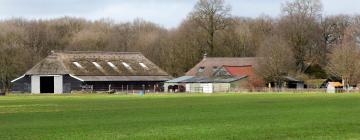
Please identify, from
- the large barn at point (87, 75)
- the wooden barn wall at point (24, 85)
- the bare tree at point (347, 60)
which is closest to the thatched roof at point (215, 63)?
the large barn at point (87, 75)

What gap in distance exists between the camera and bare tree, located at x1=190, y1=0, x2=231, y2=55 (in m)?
126

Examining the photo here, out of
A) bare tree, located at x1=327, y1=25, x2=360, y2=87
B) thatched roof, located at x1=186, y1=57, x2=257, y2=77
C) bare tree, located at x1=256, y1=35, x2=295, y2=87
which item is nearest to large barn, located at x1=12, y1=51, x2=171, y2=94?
thatched roof, located at x1=186, y1=57, x2=257, y2=77

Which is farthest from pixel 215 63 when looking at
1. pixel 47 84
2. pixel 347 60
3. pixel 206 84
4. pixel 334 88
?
pixel 334 88

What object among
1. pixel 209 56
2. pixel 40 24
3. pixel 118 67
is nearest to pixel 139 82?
pixel 118 67

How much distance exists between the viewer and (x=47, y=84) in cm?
12338

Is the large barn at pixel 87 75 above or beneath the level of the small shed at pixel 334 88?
above

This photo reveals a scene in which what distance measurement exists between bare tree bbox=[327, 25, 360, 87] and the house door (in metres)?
48.9

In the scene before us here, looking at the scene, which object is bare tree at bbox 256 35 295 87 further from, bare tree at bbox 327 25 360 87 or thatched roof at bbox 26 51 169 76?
thatched roof at bbox 26 51 169 76

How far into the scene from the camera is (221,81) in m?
116

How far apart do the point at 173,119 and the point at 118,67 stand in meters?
96.4

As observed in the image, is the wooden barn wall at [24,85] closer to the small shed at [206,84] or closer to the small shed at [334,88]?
the small shed at [206,84]

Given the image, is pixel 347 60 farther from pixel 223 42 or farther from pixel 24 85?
pixel 24 85

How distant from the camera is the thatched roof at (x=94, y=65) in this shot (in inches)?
4850

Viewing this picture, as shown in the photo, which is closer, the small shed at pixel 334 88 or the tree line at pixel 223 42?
the small shed at pixel 334 88
